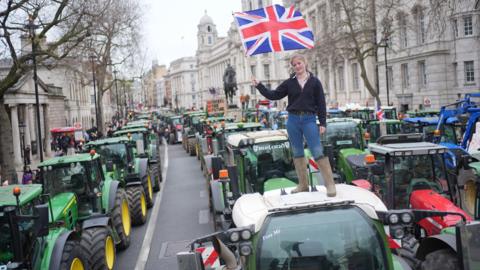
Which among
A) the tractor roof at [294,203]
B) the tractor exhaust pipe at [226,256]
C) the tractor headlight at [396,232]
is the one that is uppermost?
the tractor roof at [294,203]

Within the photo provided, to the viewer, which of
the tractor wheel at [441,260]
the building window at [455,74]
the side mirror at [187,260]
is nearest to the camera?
the side mirror at [187,260]

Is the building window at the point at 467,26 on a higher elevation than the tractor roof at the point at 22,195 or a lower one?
higher

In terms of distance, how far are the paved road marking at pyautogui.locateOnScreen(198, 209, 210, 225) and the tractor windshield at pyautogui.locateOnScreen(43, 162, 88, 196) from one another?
4.32m

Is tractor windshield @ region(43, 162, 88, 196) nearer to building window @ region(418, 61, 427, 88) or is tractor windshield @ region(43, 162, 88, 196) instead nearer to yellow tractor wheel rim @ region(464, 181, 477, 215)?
yellow tractor wheel rim @ region(464, 181, 477, 215)

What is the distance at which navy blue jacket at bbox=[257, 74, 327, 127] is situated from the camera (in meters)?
6.66

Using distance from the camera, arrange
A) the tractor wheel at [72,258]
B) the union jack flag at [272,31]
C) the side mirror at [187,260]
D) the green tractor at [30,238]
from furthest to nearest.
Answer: the union jack flag at [272,31] → the tractor wheel at [72,258] → the green tractor at [30,238] → the side mirror at [187,260]

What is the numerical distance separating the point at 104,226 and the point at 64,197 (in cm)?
103

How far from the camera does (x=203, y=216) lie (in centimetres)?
1582

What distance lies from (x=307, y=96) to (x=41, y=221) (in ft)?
12.5

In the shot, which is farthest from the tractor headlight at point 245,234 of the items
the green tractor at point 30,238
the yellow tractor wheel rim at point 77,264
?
the yellow tractor wheel rim at point 77,264

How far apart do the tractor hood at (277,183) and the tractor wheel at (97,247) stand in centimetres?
304

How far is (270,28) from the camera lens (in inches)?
478

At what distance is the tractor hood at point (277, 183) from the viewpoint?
9852 millimetres

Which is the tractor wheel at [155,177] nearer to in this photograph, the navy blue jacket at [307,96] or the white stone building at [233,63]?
the navy blue jacket at [307,96]
